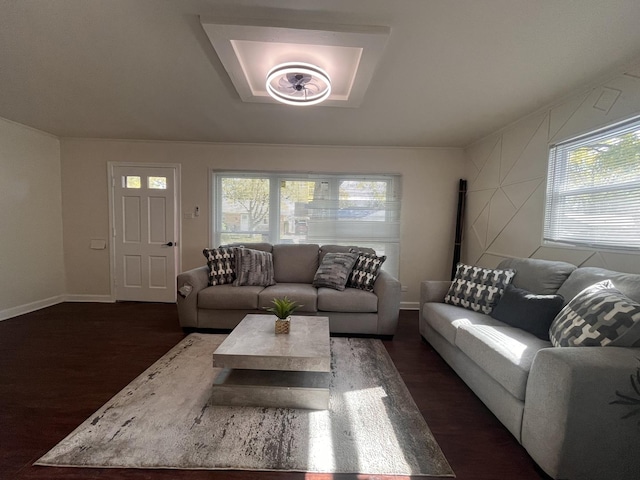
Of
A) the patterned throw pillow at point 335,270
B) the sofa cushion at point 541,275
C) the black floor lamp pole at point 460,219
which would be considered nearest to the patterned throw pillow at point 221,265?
the patterned throw pillow at point 335,270

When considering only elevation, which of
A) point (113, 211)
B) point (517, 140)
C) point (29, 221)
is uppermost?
point (517, 140)

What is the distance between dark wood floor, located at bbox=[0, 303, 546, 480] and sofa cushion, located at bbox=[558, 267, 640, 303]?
3.45 ft

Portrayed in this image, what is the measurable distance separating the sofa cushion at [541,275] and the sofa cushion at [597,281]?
0.07 meters

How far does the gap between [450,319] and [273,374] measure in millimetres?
1495

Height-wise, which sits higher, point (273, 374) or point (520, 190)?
point (520, 190)

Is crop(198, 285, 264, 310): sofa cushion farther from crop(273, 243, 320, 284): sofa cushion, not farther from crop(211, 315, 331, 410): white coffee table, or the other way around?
crop(211, 315, 331, 410): white coffee table

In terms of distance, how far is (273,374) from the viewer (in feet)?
6.50

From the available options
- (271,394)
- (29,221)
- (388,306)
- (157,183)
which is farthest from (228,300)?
(29,221)

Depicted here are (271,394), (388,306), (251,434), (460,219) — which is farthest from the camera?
(460,219)

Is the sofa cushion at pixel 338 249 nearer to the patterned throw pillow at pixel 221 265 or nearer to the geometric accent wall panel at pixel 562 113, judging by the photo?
the patterned throw pillow at pixel 221 265

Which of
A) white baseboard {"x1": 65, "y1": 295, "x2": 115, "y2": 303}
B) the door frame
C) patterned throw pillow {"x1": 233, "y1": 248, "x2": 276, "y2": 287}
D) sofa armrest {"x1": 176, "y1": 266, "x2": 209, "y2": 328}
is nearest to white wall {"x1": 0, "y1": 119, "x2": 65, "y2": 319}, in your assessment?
white baseboard {"x1": 65, "y1": 295, "x2": 115, "y2": 303}

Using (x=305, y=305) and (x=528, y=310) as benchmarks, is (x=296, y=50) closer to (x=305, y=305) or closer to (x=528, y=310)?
(x=305, y=305)

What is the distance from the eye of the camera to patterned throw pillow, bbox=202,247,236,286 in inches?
128

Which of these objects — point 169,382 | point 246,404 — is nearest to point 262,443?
point 246,404
